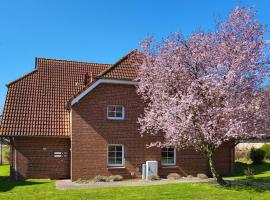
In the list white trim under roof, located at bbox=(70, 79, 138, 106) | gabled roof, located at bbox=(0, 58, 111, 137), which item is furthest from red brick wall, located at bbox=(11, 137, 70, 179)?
white trim under roof, located at bbox=(70, 79, 138, 106)

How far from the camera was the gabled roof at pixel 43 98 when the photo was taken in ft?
72.7

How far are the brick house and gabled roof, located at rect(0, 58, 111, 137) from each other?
0.06 m

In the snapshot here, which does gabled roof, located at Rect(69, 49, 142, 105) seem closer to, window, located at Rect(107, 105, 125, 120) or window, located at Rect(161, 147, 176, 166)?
window, located at Rect(107, 105, 125, 120)

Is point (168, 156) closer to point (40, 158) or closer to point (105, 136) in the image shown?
point (105, 136)

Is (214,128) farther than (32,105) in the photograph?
No

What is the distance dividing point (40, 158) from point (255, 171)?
46.5 feet

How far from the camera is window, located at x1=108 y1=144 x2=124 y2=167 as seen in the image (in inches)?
855

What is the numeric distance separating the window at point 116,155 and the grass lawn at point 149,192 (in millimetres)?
4448

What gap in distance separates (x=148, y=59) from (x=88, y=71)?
8.25 m

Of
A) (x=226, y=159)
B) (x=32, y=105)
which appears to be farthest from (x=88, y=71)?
(x=226, y=159)

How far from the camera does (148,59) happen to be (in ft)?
64.5

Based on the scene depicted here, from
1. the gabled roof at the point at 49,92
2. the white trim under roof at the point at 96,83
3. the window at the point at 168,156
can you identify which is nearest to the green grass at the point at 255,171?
the window at the point at 168,156

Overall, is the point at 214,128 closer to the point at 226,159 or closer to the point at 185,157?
the point at 185,157

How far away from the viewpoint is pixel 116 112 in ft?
72.8
